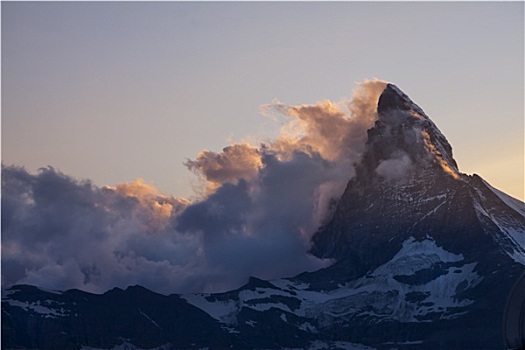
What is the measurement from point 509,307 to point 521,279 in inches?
53.5

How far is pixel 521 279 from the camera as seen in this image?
2047 inches

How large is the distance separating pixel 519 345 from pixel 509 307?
2.29 meters

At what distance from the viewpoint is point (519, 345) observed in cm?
4919

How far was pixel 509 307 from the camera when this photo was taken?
51188 millimetres

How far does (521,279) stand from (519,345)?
3518 millimetres
